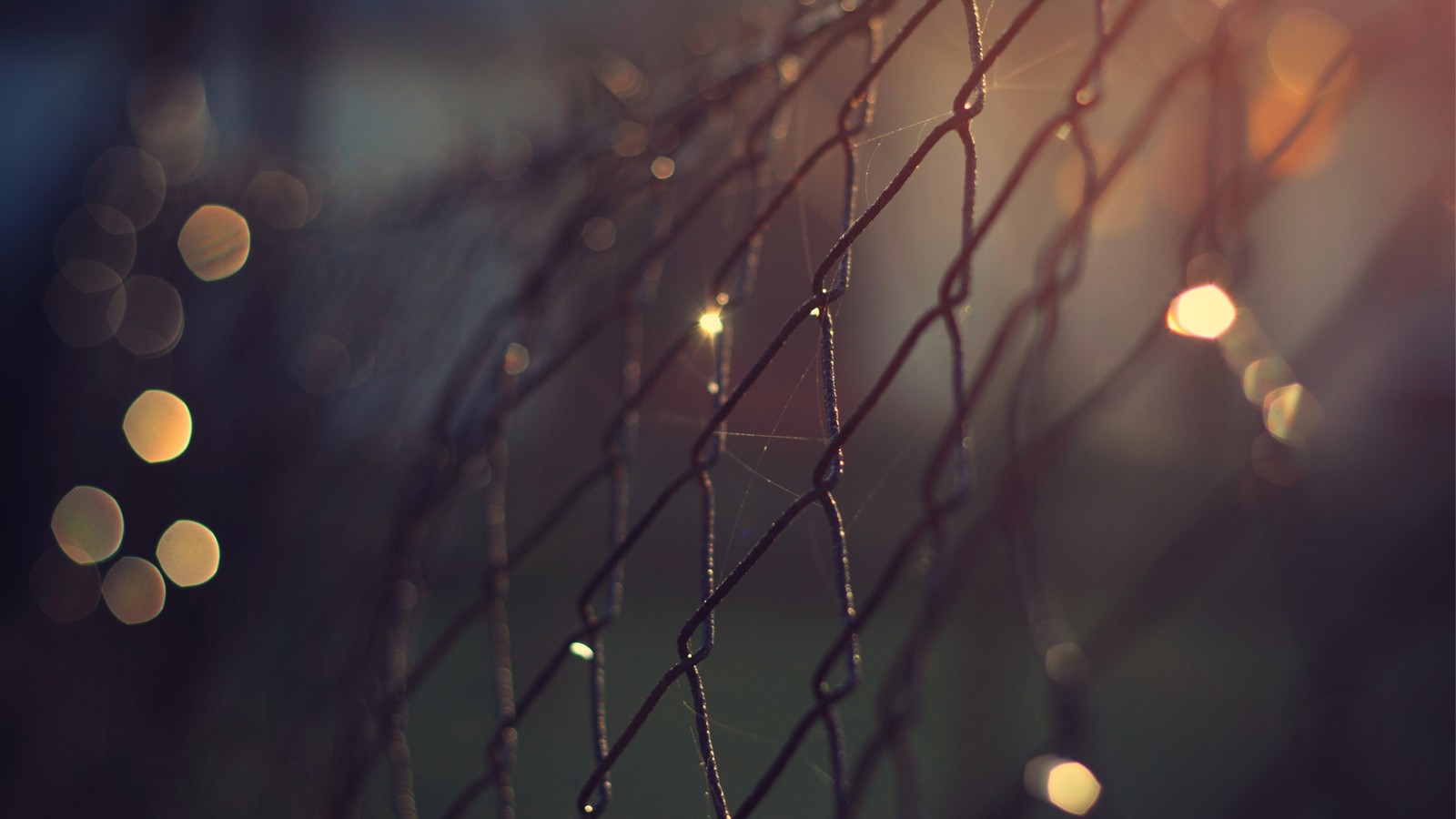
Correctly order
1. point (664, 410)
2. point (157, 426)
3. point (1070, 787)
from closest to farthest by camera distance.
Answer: point (1070, 787) → point (664, 410) → point (157, 426)

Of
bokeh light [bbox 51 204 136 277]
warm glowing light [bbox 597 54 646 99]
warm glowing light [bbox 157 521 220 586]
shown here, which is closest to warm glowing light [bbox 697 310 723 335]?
warm glowing light [bbox 597 54 646 99]

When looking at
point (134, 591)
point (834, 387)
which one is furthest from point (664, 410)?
point (134, 591)

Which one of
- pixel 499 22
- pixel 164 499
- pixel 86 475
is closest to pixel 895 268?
pixel 164 499

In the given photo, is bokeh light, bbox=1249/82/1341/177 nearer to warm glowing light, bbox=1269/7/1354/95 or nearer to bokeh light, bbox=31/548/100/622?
warm glowing light, bbox=1269/7/1354/95

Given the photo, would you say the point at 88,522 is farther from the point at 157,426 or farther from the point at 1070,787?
the point at 1070,787

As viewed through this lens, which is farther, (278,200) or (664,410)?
(278,200)

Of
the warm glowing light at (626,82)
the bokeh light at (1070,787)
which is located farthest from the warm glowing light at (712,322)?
the warm glowing light at (626,82)
